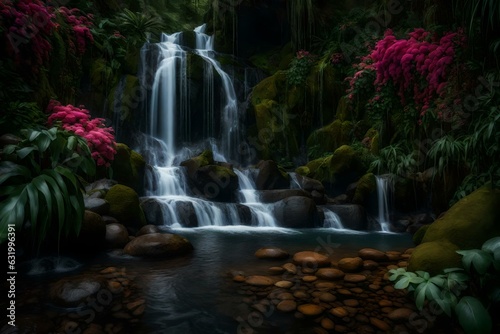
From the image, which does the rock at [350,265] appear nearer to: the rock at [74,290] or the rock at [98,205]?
the rock at [74,290]

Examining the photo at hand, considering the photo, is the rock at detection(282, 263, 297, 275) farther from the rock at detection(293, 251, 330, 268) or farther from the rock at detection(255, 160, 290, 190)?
the rock at detection(255, 160, 290, 190)

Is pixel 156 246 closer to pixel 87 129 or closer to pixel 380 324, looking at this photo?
pixel 87 129

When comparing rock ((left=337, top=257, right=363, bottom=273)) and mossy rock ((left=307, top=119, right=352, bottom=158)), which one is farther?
mossy rock ((left=307, top=119, right=352, bottom=158))

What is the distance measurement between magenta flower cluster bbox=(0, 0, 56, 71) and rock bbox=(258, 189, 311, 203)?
20.3 ft

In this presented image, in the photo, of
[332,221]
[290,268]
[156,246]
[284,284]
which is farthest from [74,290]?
[332,221]

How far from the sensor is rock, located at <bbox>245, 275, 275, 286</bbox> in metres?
3.79

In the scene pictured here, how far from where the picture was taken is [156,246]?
4934 millimetres

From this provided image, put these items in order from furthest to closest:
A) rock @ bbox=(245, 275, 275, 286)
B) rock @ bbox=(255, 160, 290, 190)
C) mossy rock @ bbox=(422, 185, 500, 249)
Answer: rock @ bbox=(255, 160, 290, 190) < rock @ bbox=(245, 275, 275, 286) < mossy rock @ bbox=(422, 185, 500, 249)

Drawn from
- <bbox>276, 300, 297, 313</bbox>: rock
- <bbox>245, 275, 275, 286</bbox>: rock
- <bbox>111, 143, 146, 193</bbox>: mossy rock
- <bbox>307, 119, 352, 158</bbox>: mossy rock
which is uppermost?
<bbox>307, 119, 352, 158</bbox>: mossy rock

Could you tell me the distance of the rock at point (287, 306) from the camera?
3.14m

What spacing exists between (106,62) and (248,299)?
36.5ft

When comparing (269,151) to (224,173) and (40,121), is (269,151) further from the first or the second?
(40,121)

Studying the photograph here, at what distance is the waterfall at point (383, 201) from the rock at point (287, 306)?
6.07m

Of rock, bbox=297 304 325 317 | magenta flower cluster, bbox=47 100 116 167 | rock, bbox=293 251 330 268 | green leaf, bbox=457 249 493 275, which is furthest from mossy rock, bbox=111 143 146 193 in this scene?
green leaf, bbox=457 249 493 275
